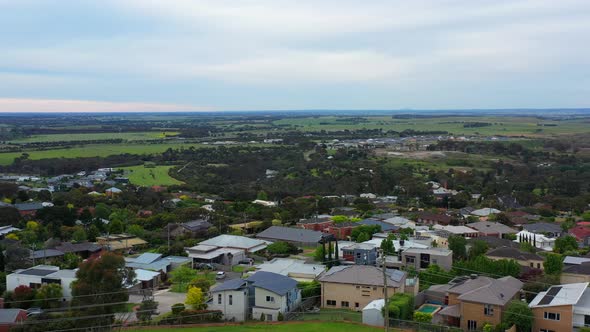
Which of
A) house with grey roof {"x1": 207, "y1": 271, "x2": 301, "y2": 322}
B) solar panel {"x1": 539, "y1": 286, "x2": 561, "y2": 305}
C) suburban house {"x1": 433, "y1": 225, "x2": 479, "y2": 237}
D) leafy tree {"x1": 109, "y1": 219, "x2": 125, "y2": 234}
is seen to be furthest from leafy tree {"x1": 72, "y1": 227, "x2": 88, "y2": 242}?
solar panel {"x1": 539, "y1": 286, "x2": 561, "y2": 305}

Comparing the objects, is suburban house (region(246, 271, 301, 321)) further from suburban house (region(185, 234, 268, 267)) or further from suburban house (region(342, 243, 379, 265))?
suburban house (region(185, 234, 268, 267))

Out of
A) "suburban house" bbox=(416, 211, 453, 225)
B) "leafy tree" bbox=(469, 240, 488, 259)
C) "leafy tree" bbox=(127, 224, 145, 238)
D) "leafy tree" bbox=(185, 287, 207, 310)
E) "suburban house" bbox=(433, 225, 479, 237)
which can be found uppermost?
"leafy tree" bbox=(185, 287, 207, 310)

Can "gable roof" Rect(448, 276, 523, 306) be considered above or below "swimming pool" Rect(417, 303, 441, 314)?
above

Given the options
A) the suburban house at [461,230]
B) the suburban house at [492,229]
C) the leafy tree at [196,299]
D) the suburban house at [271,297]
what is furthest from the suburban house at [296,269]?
the suburban house at [492,229]

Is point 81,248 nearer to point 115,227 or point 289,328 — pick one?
point 115,227

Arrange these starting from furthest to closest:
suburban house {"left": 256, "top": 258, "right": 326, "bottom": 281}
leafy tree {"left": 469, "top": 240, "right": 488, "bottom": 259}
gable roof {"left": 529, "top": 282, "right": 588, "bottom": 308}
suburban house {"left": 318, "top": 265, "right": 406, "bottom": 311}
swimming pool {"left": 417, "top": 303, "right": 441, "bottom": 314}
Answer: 1. leafy tree {"left": 469, "top": 240, "right": 488, "bottom": 259}
2. suburban house {"left": 256, "top": 258, "right": 326, "bottom": 281}
3. suburban house {"left": 318, "top": 265, "right": 406, "bottom": 311}
4. swimming pool {"left": 417, "top": 303, "right": 441, "bottom": 314}
5. gable roof {"left": 529, "top": 282, "right": 588, "bottom": 308}

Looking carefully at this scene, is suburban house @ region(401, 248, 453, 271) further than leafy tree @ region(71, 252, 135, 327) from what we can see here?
Yes

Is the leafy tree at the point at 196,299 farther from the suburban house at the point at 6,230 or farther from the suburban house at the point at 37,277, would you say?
the suburban house at the point at 6,230
